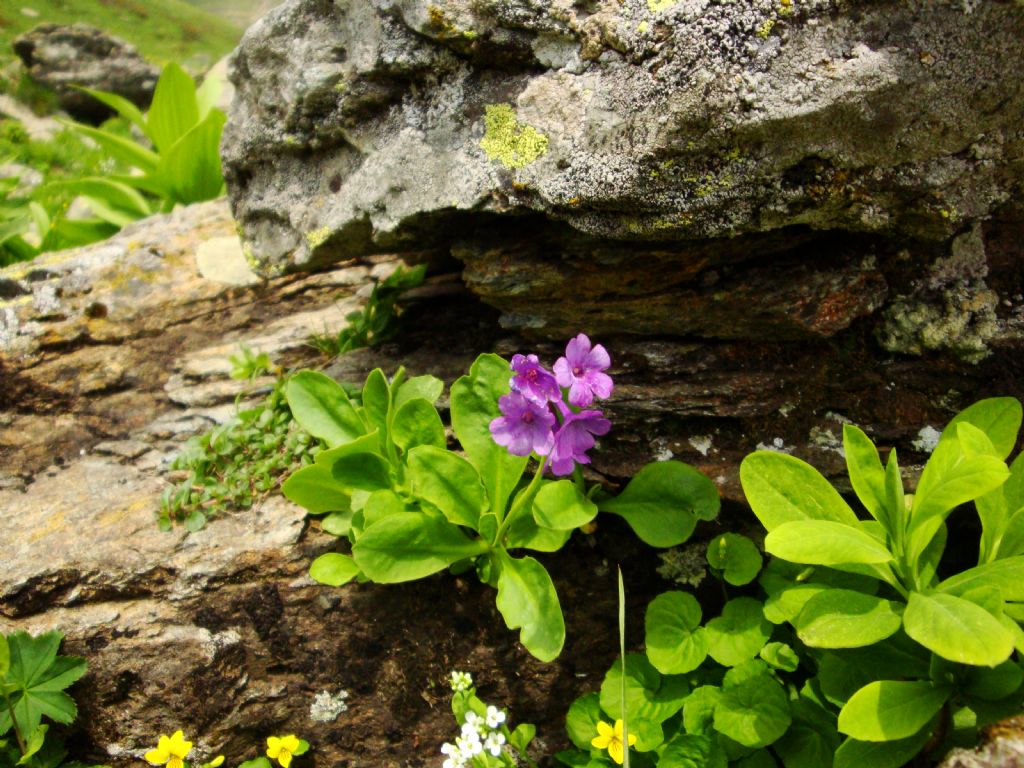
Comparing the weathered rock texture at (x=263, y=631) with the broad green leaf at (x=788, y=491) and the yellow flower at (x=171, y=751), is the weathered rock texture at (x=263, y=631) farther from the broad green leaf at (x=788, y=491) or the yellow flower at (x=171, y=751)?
the broad green leaf at (x=788, y=491)

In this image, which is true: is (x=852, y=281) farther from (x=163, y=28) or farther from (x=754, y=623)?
(x=163, y=28)

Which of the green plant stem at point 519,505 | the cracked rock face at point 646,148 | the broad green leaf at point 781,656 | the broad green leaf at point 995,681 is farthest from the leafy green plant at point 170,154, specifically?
the broad green leaf at point 995,681

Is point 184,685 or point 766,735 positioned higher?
point 766,735

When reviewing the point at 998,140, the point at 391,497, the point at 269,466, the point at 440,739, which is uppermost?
the point at 998,140

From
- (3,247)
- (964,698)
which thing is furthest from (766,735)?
(3,247)

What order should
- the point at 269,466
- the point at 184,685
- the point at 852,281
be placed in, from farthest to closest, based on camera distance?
the point at 269,466
the point at 184,685
the point at 852,281

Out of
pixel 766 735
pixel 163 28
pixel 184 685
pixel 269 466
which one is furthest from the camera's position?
pixel 163 28

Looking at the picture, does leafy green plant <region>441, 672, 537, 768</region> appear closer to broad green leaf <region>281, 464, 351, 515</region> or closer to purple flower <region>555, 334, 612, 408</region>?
broad green leaf <region>281, 464, 351, 515</region>

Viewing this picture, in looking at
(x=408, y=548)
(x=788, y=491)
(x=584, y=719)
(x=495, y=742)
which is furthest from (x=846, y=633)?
(x=408, y=548)
